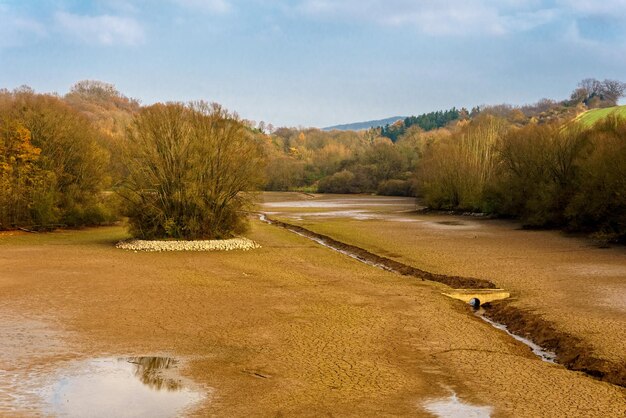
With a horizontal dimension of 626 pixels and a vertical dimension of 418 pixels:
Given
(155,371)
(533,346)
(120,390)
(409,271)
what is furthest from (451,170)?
(120,390)

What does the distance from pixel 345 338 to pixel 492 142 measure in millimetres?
57261

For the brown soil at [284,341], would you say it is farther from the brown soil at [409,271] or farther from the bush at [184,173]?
the bush at [184,173]

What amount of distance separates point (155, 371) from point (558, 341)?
8.82 meters

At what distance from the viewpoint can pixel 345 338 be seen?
13547mm

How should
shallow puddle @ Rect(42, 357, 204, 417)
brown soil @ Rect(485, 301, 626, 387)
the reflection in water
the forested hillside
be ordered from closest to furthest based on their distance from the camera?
shallow puddle @ Rect(42, 357, 204, 417) → the reflection in water → brown soil @ Rect(485, 301, 626, 387) → the forested hillside

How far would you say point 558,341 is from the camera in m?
13.5

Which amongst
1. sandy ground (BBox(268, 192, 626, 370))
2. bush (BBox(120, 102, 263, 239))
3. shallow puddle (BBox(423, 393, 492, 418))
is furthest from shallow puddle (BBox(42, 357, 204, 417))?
bush (BBox(120, 102, 263, 239))

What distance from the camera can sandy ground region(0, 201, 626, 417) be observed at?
966 centimetres

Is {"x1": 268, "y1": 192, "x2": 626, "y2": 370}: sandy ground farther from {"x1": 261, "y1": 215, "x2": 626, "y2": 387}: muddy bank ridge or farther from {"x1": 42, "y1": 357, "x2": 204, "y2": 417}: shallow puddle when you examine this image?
{"x1": 42, "y1": 357, "x2": 204, "y2": 417}: shallow puddle

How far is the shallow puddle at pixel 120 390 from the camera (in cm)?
895

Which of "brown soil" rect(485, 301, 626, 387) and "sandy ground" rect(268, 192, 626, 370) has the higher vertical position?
"sandy ground" rect(268, 192, 626, 370)

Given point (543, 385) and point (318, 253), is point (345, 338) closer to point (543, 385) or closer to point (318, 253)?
point (543, 385)

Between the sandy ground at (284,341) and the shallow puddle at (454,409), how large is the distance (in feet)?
0.50

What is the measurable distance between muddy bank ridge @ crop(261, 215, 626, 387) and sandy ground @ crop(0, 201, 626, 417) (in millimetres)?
548
